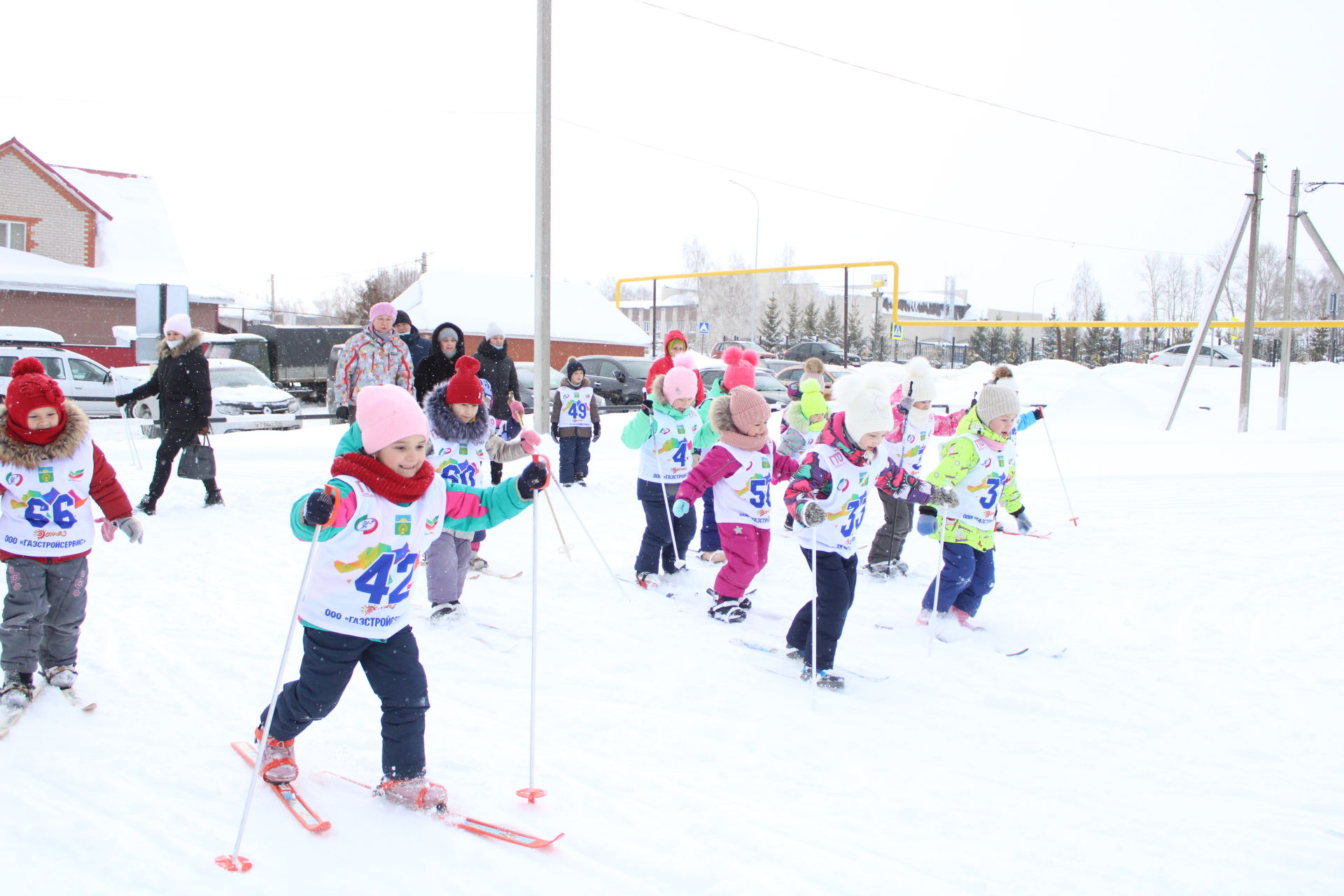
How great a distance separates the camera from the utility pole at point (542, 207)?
39.9 ft

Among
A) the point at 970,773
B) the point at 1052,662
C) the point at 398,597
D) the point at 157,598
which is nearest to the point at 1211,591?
the point at 1052,662

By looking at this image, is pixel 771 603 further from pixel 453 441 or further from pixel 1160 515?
pixel 1160 515

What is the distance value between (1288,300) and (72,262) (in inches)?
1320

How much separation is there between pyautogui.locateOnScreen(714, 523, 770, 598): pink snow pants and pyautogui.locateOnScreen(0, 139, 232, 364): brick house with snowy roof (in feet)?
79.9

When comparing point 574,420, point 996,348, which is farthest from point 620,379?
point 996,348

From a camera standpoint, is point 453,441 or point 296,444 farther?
point 296,444

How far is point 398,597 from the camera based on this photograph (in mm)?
2977

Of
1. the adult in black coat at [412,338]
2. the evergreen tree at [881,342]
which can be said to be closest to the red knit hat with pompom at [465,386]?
the adult in black coat at [412,338]

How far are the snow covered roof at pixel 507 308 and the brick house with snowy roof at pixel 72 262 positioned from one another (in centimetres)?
676

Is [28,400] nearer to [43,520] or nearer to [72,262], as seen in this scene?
[43,520]

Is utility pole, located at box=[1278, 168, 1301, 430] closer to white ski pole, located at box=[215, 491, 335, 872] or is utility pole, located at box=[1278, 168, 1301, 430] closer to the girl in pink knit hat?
the girl in pink knit hat

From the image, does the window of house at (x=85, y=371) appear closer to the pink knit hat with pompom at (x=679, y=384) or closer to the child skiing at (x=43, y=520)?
the pink knit hat with pompom at (x=679, y=384)

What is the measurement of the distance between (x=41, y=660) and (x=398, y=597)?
212 cm

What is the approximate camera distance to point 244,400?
15.2m
